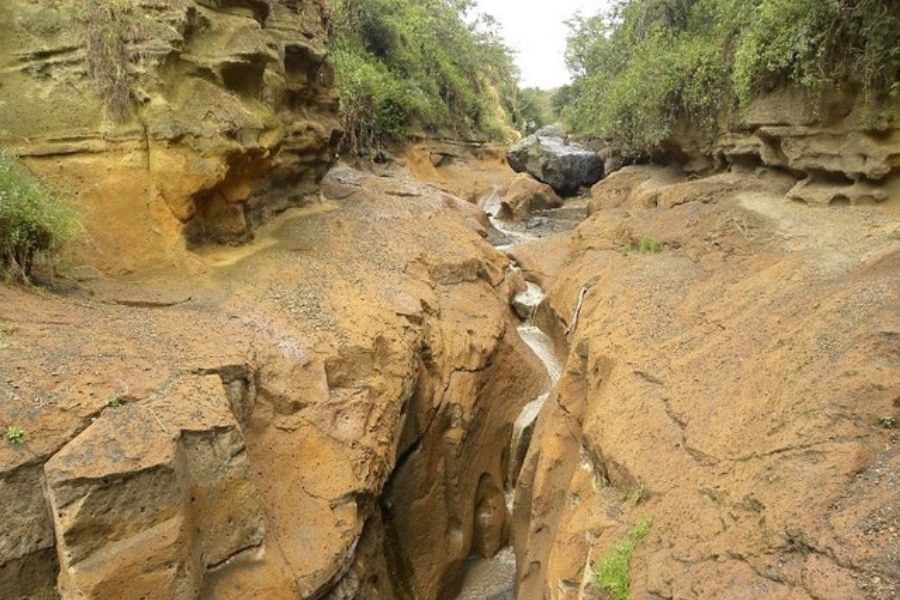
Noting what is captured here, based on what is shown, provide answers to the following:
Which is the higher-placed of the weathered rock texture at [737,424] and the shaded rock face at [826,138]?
the shaded rock face at [826,138]

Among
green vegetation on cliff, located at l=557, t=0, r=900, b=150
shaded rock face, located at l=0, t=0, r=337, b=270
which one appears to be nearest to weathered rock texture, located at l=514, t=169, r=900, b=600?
green vegetation on cliff, located at l=557, t=0, r=900, b=150

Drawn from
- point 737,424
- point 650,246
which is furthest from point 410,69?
point 737,424

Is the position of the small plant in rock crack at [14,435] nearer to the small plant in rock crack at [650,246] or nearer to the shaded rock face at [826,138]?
the small plant in rock crack at [650,246]

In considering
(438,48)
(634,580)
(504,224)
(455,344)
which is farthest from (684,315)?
(438,48)

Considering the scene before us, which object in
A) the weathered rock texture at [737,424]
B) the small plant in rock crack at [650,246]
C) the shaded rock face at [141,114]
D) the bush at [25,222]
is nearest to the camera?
the weathered rock texture at [737,424]

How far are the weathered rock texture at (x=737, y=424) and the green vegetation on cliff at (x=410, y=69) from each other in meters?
11.6

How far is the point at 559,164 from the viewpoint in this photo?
2269 cm

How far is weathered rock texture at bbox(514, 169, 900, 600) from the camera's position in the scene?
3.72 m

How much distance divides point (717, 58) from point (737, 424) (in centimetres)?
1059

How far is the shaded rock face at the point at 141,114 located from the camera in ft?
24.4

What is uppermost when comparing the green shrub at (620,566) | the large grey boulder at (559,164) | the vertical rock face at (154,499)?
the large grey boulder at (559,164)

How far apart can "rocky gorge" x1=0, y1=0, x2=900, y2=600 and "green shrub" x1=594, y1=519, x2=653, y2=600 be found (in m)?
0.04

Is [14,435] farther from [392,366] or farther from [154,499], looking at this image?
[392,366]

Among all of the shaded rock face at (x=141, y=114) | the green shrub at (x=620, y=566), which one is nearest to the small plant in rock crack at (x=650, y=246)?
the shaded rock face at (x=141, y=114)
